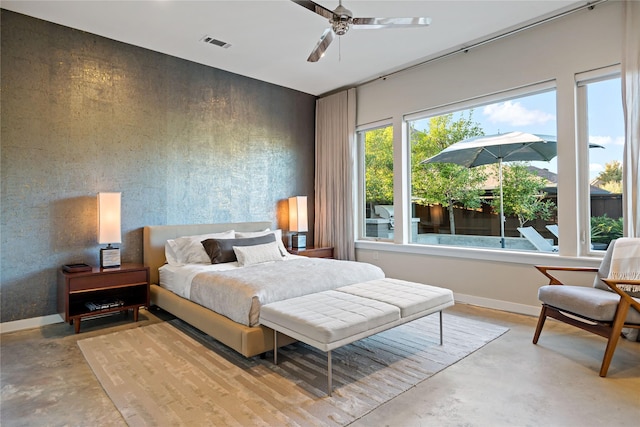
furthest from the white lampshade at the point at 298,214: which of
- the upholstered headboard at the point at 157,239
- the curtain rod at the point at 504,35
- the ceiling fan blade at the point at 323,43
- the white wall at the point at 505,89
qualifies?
the ceiling fan blade at the point at 323,43

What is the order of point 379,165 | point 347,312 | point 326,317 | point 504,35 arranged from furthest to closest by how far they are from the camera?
point 379,165, point 504,35, point 347,312, point 326,317

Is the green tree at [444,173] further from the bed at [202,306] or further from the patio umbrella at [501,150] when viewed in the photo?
the bed at [202,306]

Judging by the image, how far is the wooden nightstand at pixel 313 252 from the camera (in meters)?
5.36

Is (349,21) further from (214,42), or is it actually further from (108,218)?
(108,218)

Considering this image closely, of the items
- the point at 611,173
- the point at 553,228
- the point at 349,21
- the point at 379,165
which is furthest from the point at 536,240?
the point at 349,21

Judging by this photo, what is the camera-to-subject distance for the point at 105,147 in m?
4.06

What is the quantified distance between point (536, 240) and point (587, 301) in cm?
152

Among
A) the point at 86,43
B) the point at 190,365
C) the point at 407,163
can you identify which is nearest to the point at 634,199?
the point at 407,163

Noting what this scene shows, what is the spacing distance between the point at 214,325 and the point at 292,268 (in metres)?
0.98

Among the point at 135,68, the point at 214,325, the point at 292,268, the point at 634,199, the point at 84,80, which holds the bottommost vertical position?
the point at 214,325

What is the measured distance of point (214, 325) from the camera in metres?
2.96

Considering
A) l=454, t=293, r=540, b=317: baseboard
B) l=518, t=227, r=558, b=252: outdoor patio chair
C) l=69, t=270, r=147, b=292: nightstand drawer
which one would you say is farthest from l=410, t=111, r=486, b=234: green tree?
l=69, t=270, r=147, b=292: nightstand drawer

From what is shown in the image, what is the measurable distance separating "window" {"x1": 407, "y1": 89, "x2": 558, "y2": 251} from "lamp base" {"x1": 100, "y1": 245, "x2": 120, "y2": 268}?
12.5 ft

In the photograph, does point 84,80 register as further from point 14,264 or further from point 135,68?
point 14,264
